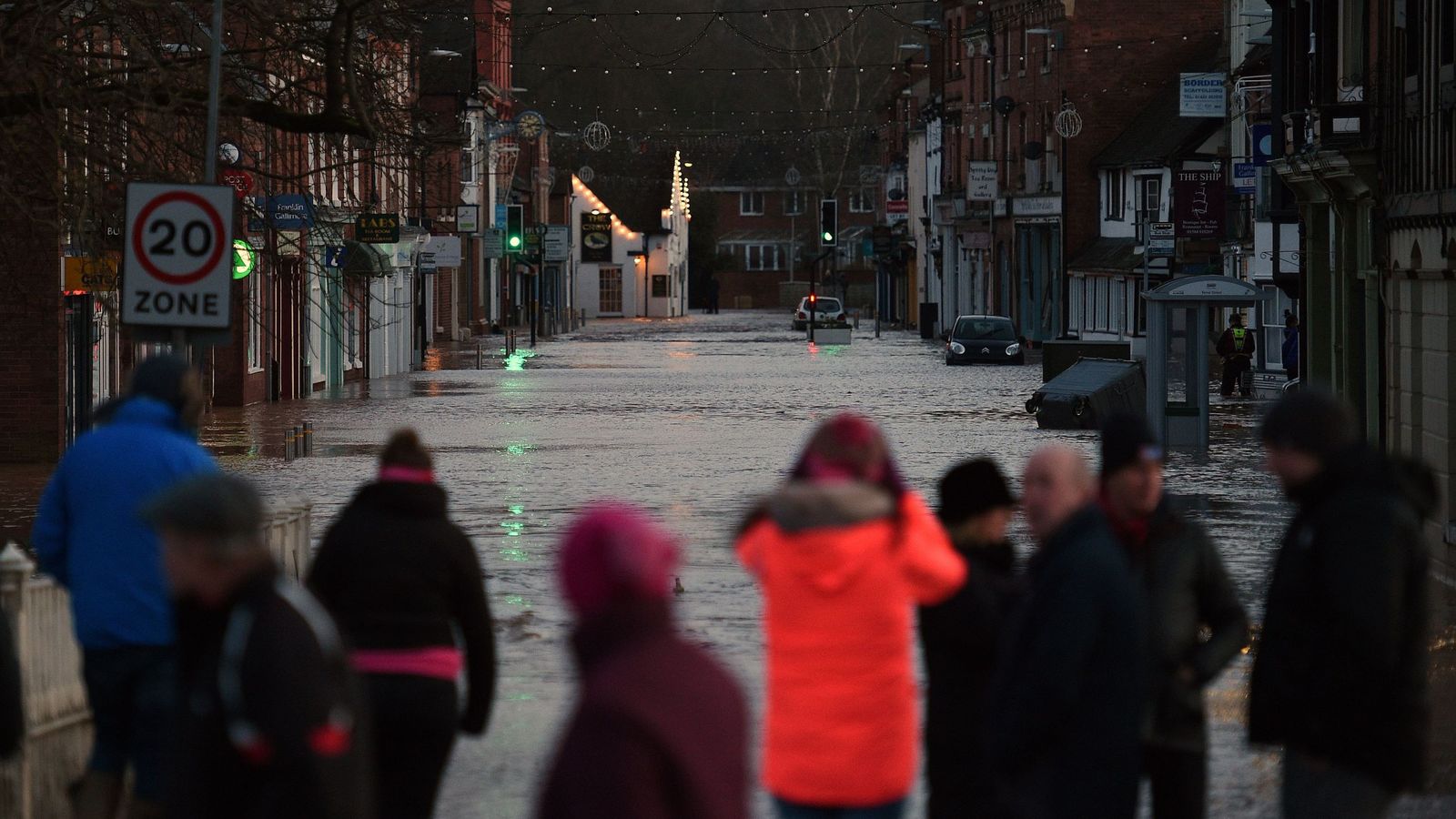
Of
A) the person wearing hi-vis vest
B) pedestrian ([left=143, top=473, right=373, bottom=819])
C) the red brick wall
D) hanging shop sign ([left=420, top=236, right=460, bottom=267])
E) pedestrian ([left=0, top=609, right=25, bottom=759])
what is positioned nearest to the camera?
pedestrian ([left=143, top=473, right=373, bottom=819])

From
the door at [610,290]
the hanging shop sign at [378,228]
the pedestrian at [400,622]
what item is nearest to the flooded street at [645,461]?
the pedestrian at [400,622]

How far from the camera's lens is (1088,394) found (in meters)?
32.4

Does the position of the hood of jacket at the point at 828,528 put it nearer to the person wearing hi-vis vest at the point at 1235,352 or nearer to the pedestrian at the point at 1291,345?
the pedestrian at the point at 1291,345

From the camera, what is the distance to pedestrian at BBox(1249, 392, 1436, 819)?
5773 mm

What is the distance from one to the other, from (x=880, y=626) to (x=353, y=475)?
1898 centimetres

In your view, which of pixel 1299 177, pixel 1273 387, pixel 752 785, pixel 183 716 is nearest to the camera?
pixel 183 716

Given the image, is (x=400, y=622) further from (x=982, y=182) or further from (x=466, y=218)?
(x=982, y=182)

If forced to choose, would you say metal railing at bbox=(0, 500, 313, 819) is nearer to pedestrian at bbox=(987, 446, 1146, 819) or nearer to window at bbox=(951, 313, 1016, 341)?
pedestrian at bbox=(987, 446, 1146, 819)

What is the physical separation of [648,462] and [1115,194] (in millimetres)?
44777

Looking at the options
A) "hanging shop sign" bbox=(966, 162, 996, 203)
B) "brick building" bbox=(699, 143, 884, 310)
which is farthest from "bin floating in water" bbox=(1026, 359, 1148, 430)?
"brick building" bbox=(699, 143, 884, 310)

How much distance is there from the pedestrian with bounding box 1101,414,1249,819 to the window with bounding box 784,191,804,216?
459 ft

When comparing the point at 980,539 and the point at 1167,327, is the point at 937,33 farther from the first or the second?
the point at 980,539

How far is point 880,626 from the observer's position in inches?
217

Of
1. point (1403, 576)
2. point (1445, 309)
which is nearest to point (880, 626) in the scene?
point (1403, 576)
